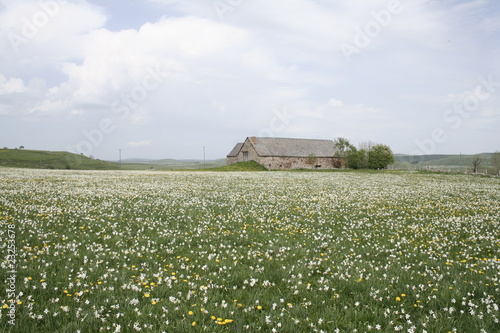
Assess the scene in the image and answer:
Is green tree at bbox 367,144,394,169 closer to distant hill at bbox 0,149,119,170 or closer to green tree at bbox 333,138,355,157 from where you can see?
green tree at bbox 333,138,355,157

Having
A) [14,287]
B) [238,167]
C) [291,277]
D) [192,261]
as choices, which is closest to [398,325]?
[291,277]

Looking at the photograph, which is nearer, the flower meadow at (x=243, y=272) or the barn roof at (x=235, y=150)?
the flower meadow at (x=243, y=272)

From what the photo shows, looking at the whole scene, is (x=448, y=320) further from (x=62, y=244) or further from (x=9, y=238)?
(x=9, y=238)

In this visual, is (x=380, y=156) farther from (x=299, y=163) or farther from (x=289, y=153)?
(x=289, y=153)

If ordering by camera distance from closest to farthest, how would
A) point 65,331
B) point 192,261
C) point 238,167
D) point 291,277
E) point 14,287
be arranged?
point 65,331
point 14,287
point 291,277
point 192,261
point 238,167

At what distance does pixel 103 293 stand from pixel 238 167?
245 feet

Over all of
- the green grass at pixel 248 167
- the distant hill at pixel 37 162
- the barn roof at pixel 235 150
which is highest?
the barn roof at pixel 235 150

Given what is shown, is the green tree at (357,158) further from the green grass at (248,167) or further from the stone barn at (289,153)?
the green grass at (248,167)

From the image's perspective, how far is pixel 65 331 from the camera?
4621 mm

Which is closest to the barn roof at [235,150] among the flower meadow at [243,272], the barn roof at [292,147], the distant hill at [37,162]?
the barn roof at [292,147]

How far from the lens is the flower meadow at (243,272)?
16.9 ft

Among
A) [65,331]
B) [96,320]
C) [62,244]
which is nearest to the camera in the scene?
[65,331]

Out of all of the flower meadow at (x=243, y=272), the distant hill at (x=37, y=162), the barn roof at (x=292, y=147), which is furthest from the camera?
the distant hill at (x=37, y=162)

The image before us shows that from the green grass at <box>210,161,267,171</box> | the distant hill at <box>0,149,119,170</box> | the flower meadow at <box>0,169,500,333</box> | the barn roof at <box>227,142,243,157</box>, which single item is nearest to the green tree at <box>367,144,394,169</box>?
the green grass at <box>210,161,267,171</box>
